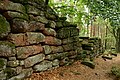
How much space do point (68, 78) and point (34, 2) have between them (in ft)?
10.9

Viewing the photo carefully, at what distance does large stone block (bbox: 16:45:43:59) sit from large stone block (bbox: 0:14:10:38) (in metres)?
0.68

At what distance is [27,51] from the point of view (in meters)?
6.05

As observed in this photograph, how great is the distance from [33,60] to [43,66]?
82cm

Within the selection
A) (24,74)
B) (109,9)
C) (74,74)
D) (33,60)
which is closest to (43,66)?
(33,60)

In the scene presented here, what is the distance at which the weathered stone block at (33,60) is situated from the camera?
607 centimetres

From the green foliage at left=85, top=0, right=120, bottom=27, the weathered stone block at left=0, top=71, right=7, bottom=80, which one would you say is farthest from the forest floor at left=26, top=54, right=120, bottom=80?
the green foliage at left=85, top=0, right=120, bottom=27

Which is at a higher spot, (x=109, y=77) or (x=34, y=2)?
(x=34, y=2)

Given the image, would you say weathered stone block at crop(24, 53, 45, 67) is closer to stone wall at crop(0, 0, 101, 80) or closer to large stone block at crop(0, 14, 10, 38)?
stone wall at crop(0, 0, 101, 80)

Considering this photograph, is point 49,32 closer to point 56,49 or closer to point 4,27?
point 56,49

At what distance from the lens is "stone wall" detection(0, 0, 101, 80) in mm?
5281

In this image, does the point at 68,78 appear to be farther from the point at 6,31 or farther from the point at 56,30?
the point at 6,31

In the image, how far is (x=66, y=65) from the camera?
887 centimetres

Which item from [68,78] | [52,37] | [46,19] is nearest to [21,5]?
[46,19]

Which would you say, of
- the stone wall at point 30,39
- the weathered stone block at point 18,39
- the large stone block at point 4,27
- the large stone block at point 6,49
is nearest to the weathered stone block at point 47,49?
the stone wall at point 30,39
